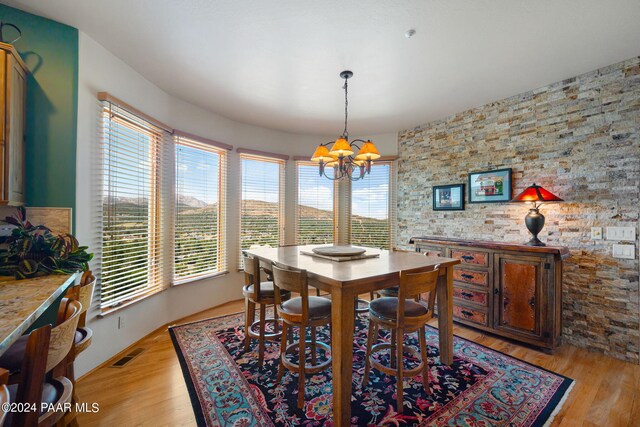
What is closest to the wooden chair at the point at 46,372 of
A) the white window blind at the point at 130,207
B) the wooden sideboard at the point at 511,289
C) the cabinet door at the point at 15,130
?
the cabinet door at the point at 15,130

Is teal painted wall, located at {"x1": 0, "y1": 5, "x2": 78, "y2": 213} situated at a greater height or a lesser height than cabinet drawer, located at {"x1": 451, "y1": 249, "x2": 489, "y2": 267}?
greater

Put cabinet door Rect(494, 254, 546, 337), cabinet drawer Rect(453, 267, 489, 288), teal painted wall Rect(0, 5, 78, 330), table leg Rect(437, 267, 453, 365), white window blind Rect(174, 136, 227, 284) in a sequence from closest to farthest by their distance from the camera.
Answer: teal painted wall Rect(0, 5, 78, 330)
table leg Rect(437, 267, 453, 365)
cabinet door Rect(494, 254, 546, 337)
cabinet drawer Rect(453, 267, 489, 288)
white window blind Rect(174, 136, 227, 284)

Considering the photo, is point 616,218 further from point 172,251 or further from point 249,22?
point 172,251

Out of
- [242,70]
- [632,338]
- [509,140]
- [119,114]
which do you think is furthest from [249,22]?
[632,338]

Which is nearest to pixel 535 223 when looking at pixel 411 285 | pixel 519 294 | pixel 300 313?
pixel 519 294

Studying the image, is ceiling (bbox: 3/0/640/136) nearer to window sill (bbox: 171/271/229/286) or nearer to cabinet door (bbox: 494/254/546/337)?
cabinet door (bbox: 494/254/546/337)

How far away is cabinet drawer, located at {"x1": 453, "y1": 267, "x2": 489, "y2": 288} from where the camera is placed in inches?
118

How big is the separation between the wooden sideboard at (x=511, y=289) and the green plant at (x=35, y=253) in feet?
11.6

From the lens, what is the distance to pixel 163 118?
10.5ft

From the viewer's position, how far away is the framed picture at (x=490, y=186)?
3322 mm

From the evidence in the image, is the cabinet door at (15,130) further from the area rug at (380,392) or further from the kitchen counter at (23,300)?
the area rug at (380,392)

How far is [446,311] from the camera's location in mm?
2410

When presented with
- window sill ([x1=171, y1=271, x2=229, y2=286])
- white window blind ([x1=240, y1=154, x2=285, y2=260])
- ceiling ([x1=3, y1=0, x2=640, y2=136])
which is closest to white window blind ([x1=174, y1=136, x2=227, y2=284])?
window sill ([x1=171, y1=271, x2=229, y2=286])

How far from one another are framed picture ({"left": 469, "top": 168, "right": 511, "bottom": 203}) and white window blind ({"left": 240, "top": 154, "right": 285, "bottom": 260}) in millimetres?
2877
